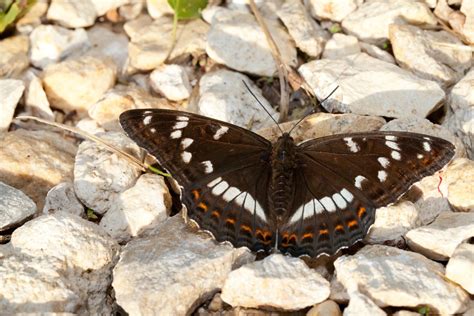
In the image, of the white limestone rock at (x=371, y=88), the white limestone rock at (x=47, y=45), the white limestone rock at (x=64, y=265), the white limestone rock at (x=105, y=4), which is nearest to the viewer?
the white limestone rock at (x=64, y=265)

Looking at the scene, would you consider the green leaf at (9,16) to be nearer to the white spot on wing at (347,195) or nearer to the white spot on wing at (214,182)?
the white spot on wing at (214,182)

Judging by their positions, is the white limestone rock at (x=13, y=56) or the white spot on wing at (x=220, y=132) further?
the white limestone rock at (x=13, y=56)

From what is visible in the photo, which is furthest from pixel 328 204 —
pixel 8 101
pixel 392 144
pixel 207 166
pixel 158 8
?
pixel 158 8

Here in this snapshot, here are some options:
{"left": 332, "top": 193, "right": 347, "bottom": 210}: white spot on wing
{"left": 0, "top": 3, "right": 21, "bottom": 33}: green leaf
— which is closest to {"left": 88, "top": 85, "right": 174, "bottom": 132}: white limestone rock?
{"left": 0, "top": 3, "right": 21, "bottom": 33}: green leaf

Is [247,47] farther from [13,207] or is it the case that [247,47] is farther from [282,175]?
[13,207]

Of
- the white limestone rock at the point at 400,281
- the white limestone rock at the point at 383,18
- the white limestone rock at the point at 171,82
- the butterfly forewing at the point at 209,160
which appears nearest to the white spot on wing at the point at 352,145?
the butterfly forewing at the point at 209,160

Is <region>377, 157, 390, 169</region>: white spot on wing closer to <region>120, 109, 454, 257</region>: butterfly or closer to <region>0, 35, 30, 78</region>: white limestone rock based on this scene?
<region>120, 109, 454, 257</region>: butterfly

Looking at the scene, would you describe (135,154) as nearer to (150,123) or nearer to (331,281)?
(150,123)
